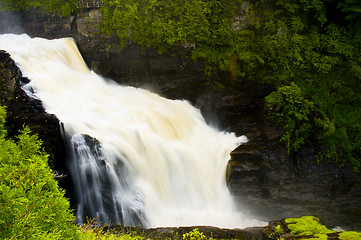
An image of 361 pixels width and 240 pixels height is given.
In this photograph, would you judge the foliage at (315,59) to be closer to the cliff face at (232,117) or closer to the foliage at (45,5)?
the cliff face at (232,117)

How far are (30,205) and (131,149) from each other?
6.37 m

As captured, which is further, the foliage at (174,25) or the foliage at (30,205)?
the foliage at (174,25)

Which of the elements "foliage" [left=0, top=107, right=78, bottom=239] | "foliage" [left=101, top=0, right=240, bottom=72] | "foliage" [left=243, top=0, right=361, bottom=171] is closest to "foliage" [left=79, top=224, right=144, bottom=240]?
"foliage" [left=0, top=107, right=78, bottom=239]

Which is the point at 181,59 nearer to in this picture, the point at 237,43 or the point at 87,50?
the point at 237,43

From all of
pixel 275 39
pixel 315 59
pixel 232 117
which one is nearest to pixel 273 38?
pixel 275 39

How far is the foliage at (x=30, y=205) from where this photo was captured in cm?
317

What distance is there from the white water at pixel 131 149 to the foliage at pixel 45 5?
2.66 meters

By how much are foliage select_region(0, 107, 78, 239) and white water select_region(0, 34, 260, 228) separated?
14.8 feet

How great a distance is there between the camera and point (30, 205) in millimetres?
3541

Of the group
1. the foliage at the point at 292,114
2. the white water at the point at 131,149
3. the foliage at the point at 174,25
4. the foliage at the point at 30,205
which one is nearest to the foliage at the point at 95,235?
the foliage at the point at 30,205

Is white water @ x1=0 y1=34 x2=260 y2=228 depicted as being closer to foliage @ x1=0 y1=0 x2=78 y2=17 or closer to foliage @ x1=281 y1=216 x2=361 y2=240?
foliage @ x1=281 y1=216 x2=361 y2=240

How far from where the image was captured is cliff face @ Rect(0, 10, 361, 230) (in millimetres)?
11148

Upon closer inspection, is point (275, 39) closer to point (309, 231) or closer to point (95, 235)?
point (309, 231)

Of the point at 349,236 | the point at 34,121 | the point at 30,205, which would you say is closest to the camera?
the point at 30,205
